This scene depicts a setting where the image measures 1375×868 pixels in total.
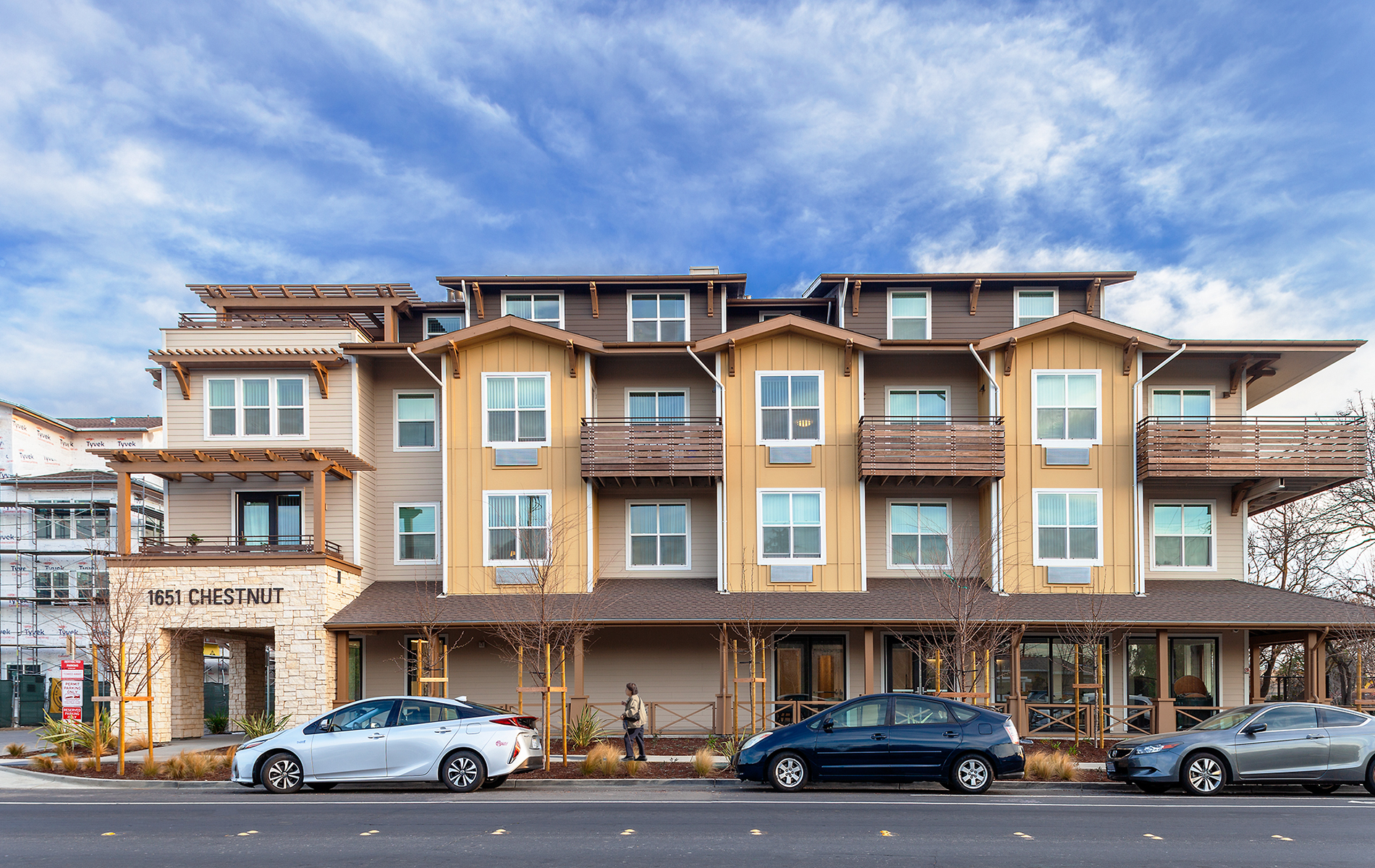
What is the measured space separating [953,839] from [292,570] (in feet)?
54.5

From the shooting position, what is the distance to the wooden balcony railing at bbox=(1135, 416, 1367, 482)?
23.3m

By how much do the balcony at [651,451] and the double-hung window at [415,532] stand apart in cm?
469

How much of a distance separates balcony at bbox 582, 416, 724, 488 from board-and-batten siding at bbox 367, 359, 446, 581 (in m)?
4.59

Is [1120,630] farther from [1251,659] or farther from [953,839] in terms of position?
[953,839]

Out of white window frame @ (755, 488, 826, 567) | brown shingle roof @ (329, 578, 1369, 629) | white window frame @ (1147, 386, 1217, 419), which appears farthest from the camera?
white window frame @ (1147, 386, 1217, 419)

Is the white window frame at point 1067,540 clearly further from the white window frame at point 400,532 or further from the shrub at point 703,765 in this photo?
the white window frame at point 400,532

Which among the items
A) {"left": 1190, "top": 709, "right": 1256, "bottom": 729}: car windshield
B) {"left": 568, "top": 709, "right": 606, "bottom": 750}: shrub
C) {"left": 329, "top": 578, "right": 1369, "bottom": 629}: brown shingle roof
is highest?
{"left": 329, "top": 578, "right": 1369, "bottom": 629}: brown shingle roof

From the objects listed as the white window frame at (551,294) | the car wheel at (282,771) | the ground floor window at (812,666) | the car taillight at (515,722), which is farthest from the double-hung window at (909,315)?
the car wheel at (282,771)

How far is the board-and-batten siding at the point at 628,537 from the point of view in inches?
1000

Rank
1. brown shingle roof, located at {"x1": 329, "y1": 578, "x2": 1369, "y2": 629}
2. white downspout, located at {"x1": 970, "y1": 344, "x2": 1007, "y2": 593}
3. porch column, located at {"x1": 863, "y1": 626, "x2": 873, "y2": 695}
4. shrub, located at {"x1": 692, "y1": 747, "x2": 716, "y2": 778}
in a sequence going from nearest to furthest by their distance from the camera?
shrub, located at {"x1": 692, "y1": 747, "x2": 716, "y2": 778}, brown shingle roof, located at {"x1": 329, "y1": 578, "x2": 1369, "y2": 629}, porch column, located at {"x1": 863, "y1": 626, "x2": 873, "y2": 695}, white downspout, located at {"x1": 970, "y1": 344, "x2": 1007, "y2": 593}

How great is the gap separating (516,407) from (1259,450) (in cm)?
1711

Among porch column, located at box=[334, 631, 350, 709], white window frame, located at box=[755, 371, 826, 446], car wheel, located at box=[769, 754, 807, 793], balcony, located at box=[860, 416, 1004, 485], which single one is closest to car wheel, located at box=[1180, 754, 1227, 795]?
car wheel, located at box=[769, 754, 807, 793]

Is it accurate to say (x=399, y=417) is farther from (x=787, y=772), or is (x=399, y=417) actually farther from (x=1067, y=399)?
(x=1067, y=399)

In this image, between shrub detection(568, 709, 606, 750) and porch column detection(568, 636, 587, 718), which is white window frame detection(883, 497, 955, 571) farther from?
shrub detection(568, 709, 606, 750)
